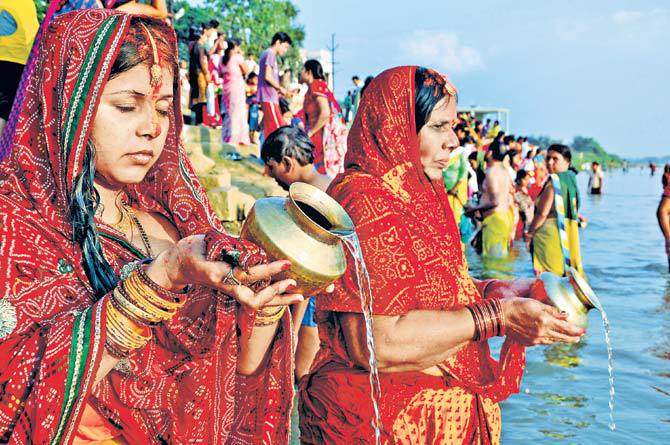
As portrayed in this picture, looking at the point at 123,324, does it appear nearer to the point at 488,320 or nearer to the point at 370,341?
the point at 370,341

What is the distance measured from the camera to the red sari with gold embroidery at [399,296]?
2.55m

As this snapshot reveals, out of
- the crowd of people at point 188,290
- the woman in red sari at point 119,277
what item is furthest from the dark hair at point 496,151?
the woman in red sari at point 119,277

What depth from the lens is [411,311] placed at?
254 centimetres

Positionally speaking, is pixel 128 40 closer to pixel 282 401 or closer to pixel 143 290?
A: pixel 143 290

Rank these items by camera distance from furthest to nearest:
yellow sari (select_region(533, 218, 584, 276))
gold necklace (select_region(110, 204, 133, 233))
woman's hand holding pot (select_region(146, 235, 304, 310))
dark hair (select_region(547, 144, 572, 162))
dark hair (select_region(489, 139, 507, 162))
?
1. dark hair (select_region(489, 139, 507, 162))
2. dark hair (select_region(547, 144, 572, 162))
3. yellow sari (select_region(533, 218, 584, 276))
4. gold necklace (select_region(110, 204, 133, 233))
5. woman's hand holding pot (select_region(146, 235, 304, 310))

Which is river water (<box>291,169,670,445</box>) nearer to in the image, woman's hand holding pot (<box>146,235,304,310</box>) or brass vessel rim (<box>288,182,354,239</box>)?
brass vessel rim (<box>288,182,354,239</box>)

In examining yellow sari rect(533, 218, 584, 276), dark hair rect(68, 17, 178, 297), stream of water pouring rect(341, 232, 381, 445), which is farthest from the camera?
yellow sari rect(533, 218, 584, 276)

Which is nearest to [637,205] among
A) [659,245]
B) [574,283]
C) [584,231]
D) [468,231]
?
[584,231]

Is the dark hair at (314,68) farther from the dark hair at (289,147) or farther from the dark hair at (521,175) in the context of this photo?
the dark hair at (521,175)

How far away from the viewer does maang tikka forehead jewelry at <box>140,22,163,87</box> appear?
1.81 meters

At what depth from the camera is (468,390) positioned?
8.80ft

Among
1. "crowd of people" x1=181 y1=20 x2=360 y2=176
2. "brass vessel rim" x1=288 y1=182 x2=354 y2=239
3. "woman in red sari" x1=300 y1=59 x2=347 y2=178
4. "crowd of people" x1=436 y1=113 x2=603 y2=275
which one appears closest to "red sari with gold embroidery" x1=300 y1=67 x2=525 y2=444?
"brass vessel rim" x1=288 y1=182 x2=354 y2=239

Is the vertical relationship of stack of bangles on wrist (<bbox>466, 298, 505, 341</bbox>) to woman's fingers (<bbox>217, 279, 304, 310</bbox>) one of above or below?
below

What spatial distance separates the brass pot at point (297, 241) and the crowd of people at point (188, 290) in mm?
41
